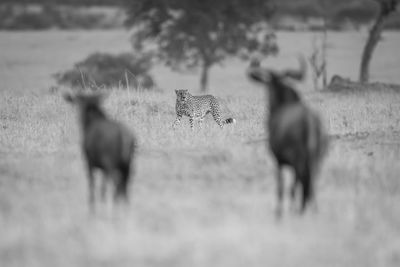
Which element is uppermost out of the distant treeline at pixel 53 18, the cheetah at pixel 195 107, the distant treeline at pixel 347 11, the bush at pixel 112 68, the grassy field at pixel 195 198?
the distant treeline at pixel 53 18

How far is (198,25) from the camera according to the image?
35781 mm

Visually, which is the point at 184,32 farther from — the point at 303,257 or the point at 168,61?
the point at 303,257

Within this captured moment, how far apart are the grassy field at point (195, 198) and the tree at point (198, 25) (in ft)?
65.7

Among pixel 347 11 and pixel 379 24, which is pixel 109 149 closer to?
pixel 379 24

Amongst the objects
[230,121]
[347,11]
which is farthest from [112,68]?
[347,11]

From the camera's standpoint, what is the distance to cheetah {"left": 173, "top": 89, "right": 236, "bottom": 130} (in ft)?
51.1

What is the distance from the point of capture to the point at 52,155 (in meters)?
10.5

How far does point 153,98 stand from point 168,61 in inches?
787

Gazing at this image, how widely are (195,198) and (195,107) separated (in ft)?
28.1

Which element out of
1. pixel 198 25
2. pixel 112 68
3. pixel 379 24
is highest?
pixel 198 25

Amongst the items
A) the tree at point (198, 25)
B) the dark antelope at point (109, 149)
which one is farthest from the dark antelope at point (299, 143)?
the tree at point (198, 25)

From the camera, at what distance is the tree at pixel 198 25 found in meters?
35.8

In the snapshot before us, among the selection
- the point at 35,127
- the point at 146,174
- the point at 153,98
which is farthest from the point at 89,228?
the point at 153,98

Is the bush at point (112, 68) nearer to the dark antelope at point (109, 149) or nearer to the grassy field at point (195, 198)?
the grassy field at point (195, 198)
